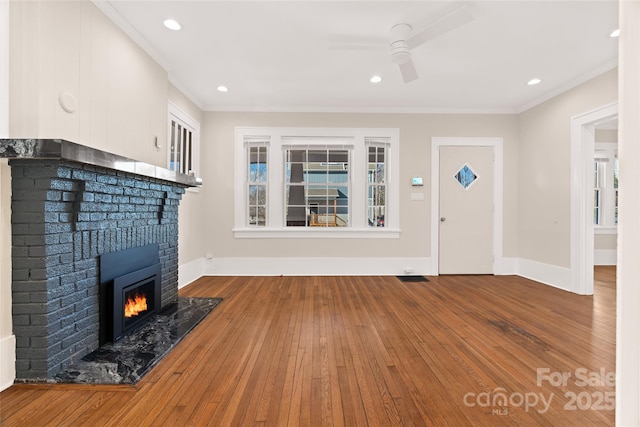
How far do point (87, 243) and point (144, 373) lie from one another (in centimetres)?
101

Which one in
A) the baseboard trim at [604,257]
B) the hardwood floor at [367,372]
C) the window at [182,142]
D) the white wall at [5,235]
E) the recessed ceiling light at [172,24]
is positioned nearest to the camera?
the hardwood floor at [367,372]

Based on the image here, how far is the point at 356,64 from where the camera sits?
346cm

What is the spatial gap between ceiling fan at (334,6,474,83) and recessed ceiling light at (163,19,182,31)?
59.9 inches

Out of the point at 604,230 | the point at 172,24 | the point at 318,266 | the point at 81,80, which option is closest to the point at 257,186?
the point at 318,266

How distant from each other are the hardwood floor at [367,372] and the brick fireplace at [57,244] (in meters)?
0.28

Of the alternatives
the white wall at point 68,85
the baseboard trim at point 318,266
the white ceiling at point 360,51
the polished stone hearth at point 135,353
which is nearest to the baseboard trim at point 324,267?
the baseboard trim at point 318,266

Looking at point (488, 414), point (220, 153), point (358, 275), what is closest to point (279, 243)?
point (358, 275)

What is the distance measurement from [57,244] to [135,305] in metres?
0.98

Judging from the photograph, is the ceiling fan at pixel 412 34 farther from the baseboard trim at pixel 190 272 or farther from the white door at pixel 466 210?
the baseboard trim at pixel 190 272

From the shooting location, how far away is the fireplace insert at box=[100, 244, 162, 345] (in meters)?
2.30

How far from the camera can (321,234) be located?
16.0ft

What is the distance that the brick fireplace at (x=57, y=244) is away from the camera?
1829 mm

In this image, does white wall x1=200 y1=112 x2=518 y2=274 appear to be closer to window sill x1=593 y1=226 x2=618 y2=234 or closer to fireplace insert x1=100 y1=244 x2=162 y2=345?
fireplace insert x1=100 y1=244 x2=162 y2=345

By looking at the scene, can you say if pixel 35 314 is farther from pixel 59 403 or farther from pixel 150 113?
pixel 150 113
